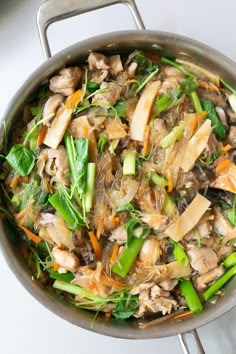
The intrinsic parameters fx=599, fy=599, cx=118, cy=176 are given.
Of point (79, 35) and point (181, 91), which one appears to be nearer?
point (181, 91)

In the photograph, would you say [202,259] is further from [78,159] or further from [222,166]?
[78,159]

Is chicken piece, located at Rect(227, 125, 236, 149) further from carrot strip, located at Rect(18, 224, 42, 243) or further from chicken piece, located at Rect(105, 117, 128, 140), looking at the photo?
carrot strip, located at Rect(18, 224, 42, 243)

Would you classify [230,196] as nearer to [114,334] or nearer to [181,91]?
[181,91]

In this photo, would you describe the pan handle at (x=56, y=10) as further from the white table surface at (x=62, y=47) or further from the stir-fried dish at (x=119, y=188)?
the white table surface at (x=62, y=47)

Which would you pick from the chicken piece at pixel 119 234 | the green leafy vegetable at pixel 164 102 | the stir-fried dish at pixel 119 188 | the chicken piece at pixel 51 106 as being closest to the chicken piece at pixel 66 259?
the stir-fried dish at pixel 119 188

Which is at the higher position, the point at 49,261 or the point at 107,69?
the point at 107,69

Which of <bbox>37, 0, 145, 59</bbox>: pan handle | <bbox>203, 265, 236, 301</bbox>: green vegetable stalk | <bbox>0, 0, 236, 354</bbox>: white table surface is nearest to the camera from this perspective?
<bbox>37, 0, 145, 59</bbox>: pan handle

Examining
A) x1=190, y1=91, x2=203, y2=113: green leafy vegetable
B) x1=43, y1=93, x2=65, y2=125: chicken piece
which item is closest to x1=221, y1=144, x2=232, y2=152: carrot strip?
x1=190, y1=91, x2=203, y2=113: green leafy vegetable

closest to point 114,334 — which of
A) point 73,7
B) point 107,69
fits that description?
point 107,69
